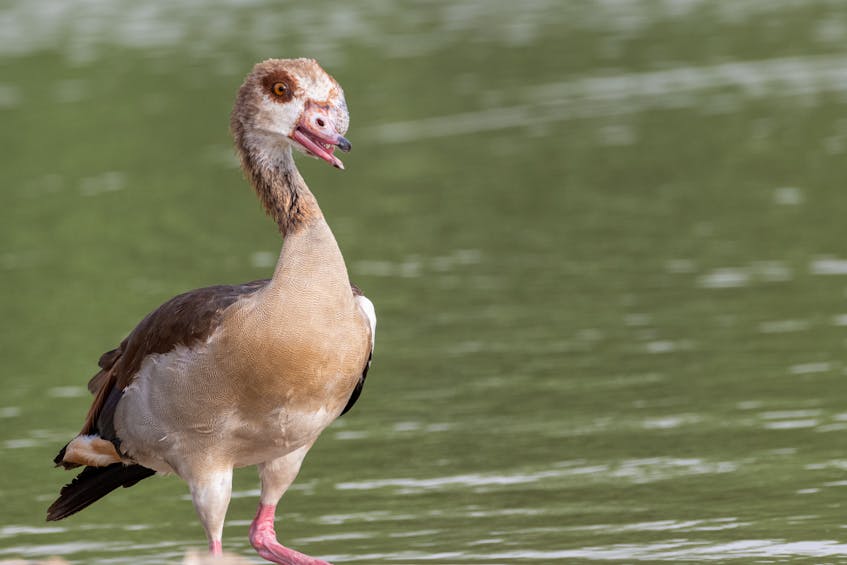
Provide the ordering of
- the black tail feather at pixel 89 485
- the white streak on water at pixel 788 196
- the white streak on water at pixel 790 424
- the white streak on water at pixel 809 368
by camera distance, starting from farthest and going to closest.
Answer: the white streak on water at pixel 788 196, the white streak on water at pixel 809 368, the white streak on water at pixel 790 424, the black tail feather at pixel 89 485

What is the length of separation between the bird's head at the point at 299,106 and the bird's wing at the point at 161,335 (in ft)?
2.51

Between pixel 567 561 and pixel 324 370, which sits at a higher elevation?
pixel 324 370

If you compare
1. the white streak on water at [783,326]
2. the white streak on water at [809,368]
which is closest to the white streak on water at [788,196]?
the white streak on water at [783,326]

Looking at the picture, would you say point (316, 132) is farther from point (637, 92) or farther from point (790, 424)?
point (637, 92)

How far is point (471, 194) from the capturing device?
72.3ft

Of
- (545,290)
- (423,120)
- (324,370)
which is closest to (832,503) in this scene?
(324,370)

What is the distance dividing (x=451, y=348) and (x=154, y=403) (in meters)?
6.56

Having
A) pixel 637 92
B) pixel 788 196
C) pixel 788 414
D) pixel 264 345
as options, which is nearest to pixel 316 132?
pixel 264 345

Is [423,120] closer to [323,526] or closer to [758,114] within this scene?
[758,114]

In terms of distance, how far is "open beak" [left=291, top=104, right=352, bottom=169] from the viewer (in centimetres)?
860

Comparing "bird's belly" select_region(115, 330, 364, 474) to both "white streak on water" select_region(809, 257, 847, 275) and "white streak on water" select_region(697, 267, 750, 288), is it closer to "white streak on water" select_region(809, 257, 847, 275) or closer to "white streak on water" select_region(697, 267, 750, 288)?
Answer: "white streak on water" select_region(697, 267, 750, 288)

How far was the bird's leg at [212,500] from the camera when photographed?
8.98 m

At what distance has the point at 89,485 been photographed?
9.89m

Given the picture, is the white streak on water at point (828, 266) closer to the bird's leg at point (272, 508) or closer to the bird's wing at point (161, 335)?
the bird's leg at point (272, 508)
